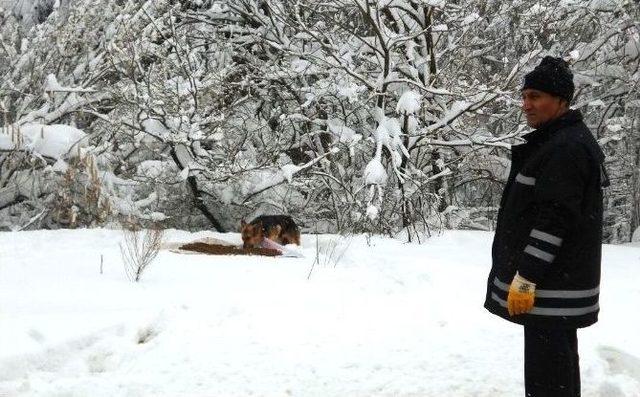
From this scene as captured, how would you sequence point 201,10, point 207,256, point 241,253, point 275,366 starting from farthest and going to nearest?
point 201,10 < point 241,253 < point 207,256 < point 275,366

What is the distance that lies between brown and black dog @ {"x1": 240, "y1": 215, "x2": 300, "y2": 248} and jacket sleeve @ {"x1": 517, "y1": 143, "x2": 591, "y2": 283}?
4582mm

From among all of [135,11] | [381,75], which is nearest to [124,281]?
[381,75]

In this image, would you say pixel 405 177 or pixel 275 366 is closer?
pixel 275 366

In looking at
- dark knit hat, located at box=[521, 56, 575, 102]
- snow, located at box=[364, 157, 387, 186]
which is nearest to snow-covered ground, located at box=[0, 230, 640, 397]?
dark knit hat, located at box=[521, 56, 575, 102]

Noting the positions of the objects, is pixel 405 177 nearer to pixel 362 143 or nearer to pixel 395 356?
pixel 362 143

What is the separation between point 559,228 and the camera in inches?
102

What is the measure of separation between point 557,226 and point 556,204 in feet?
0.28

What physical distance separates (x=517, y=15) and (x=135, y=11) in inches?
227

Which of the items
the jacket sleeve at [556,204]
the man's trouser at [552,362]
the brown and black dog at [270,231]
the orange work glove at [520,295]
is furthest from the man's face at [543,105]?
the brown and black dog at [270,231]

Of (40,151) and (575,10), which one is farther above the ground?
(575,10)

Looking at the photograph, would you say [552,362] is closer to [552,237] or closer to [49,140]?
[552,237]

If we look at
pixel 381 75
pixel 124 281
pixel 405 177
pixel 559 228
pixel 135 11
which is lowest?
pixel 124 281

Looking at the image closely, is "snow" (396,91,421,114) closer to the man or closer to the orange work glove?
the man

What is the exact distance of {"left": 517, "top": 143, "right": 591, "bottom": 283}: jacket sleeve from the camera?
2570 mm
